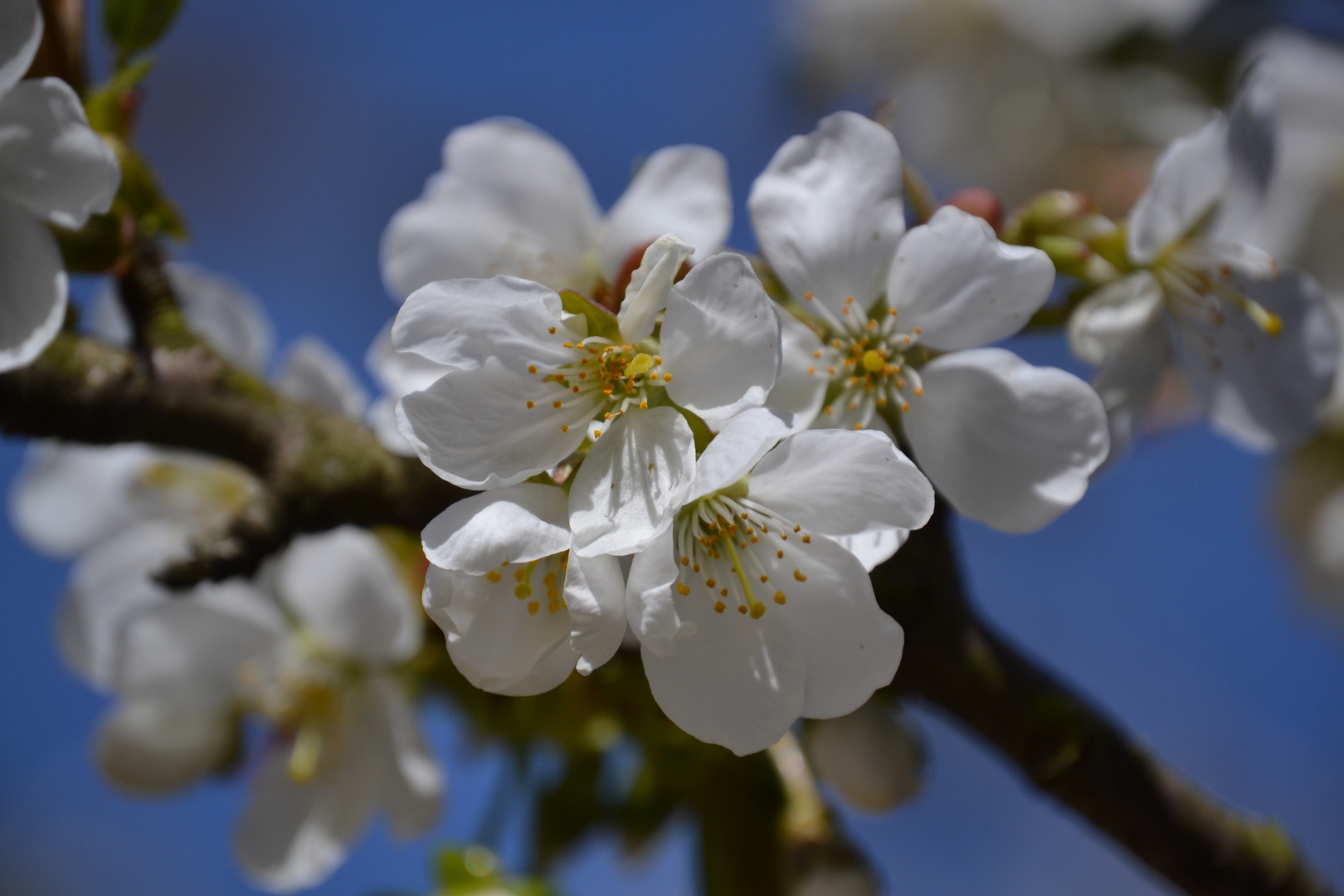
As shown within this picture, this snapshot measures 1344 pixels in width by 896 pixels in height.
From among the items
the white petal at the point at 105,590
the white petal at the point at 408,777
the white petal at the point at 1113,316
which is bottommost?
the white petal at the point at 408,777

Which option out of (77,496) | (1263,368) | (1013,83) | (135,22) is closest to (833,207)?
(1263,368)

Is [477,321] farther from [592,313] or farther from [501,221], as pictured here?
[501,221]

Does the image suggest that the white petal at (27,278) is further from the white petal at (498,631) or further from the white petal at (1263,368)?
the white petal at (1263,368)

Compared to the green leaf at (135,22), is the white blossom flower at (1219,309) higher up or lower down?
lower down

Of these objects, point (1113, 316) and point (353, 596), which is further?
point (353, 596)

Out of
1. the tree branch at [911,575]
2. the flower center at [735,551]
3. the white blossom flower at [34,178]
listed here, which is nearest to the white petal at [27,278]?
the white blossom flower at [34,178]

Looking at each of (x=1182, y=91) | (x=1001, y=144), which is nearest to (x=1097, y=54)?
(x=1182, y=91)

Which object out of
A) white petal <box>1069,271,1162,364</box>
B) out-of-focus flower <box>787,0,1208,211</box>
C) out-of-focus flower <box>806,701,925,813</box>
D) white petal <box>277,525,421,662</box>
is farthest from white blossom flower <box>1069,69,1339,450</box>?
out-of-focus flower <box>787,0,1208,211</box>
